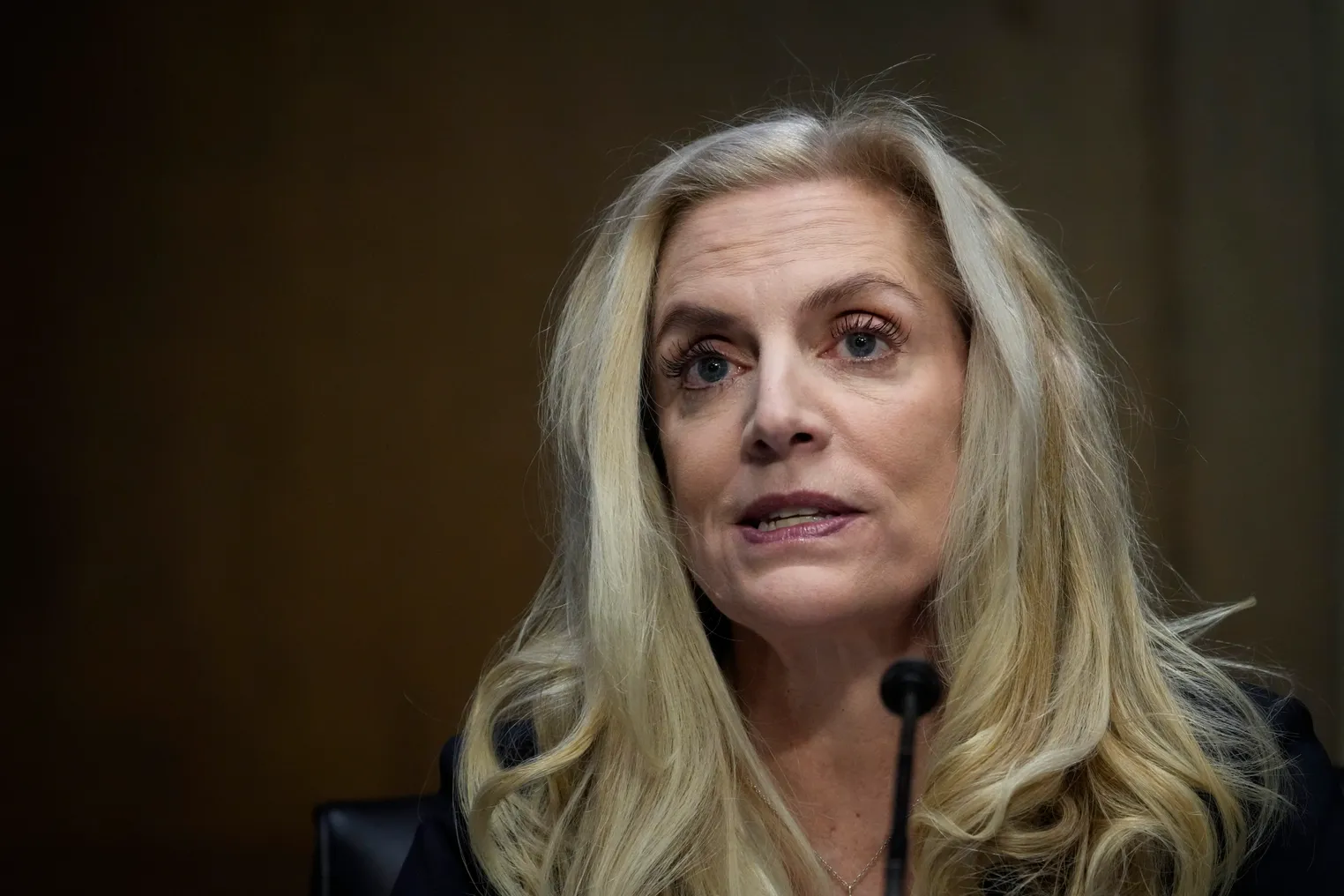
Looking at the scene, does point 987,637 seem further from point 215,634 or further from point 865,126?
point 215,634

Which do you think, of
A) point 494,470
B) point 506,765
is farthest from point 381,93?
point 506,765

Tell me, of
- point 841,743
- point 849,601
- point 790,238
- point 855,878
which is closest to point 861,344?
point 790,238

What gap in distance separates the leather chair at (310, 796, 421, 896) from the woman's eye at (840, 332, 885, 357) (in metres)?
0.70

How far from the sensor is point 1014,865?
123cm

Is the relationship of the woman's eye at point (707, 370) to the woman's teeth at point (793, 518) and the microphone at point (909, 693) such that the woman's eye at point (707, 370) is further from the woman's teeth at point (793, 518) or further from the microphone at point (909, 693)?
the microphone at point (909, 693)

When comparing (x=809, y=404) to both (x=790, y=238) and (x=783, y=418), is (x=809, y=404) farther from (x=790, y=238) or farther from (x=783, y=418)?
(x=790, y=238)

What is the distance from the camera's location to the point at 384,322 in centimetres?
205

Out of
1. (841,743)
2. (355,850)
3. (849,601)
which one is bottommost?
(355,850)

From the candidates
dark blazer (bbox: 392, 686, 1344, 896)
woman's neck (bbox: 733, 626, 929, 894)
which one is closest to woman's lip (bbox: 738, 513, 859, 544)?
woman's neck (bbox: 733, 626, 929, 894)

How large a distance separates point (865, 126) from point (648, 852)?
734 mm

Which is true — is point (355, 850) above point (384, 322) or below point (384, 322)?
below

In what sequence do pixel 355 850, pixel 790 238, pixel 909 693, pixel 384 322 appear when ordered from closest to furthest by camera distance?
pixel 909 693
pixel 790 238
pixel 355 850
pixel 384 322

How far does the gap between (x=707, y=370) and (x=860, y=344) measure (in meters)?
0.16

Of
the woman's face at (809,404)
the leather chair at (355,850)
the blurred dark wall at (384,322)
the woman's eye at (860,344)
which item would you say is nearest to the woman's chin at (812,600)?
the woman's face at (809,404)
